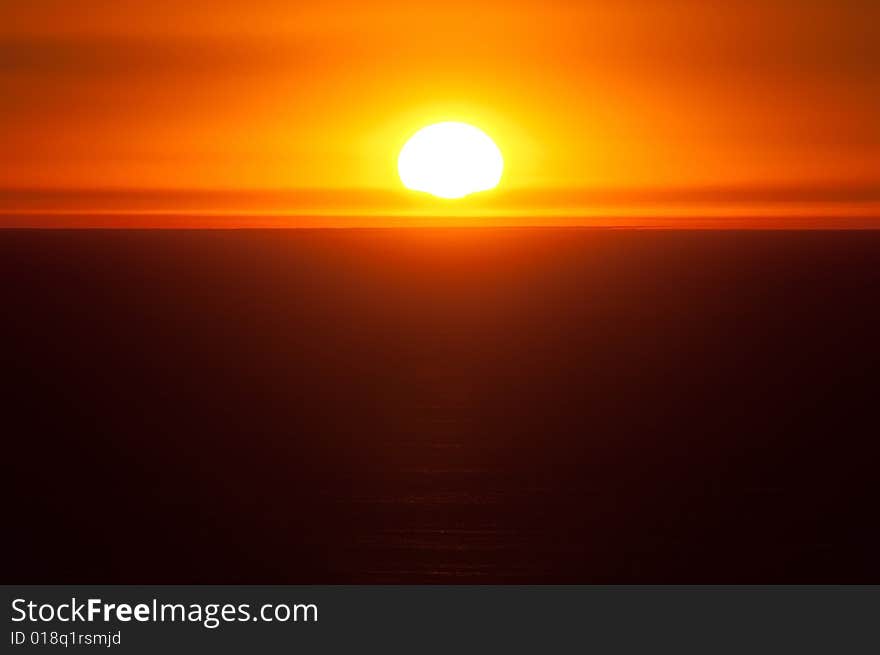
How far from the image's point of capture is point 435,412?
5.87m

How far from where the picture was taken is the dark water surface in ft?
15.7

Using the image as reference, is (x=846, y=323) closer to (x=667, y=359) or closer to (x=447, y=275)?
(x=667, y=359)

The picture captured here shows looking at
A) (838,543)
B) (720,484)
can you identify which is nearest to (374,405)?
(720,484)

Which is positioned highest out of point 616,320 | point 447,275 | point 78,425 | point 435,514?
point 447,275

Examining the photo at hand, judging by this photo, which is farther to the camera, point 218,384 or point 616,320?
point 616,320

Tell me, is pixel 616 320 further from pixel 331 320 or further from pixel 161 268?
pixel 161 268

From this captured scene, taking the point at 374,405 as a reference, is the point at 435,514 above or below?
below

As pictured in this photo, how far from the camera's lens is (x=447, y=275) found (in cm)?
768

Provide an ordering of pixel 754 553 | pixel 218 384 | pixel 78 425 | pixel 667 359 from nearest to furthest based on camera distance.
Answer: pixel 754 553 → pixel 78 425 → pixel 218 384 → pixel 667 359

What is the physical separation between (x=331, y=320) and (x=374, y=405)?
1.16m

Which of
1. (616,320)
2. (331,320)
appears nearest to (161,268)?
(331,320)

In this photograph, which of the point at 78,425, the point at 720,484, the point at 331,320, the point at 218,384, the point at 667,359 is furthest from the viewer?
the point at 331,320

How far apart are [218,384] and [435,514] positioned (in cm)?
152

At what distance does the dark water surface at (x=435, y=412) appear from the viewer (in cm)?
480
